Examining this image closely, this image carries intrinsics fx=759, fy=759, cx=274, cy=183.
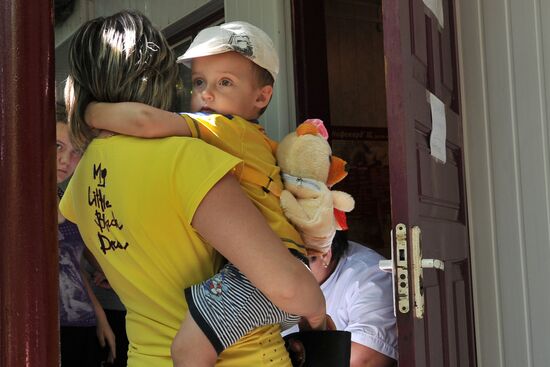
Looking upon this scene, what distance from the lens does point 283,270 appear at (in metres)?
1.66

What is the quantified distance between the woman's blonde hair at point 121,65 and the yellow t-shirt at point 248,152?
0.11 metres

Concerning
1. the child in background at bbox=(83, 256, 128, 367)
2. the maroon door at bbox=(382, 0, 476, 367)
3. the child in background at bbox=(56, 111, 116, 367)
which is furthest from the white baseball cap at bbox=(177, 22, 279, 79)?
the child in background at bbox=(83, 256, 128, 367)

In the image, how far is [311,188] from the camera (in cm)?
206

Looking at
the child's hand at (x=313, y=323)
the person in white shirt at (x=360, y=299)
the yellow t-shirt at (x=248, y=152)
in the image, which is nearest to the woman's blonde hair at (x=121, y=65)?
the yellow t-shirt at (x=248, y=152)

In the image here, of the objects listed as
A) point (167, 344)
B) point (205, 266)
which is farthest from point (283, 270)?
point (167, 344)

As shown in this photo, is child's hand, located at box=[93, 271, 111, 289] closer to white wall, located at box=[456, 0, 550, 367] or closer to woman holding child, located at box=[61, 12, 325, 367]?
woman holding child, located at box=[61, 12, 325, 367]

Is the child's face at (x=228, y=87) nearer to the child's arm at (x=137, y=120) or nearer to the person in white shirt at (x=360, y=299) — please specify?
the child's arm at (x=137, y=120)

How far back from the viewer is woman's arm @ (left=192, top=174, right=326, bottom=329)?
1.64 metres

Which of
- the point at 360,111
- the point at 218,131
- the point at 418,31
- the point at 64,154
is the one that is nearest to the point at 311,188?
the point at 218,131

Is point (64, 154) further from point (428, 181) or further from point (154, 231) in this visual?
point (154, 231)

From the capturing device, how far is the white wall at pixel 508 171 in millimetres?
2826

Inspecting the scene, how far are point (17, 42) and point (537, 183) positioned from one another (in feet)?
6.61

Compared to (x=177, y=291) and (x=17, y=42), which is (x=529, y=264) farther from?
(x=17, y=42)

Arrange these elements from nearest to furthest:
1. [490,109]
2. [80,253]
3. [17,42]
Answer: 1. [17,42]
2. [490,109]
3. [80,253]
